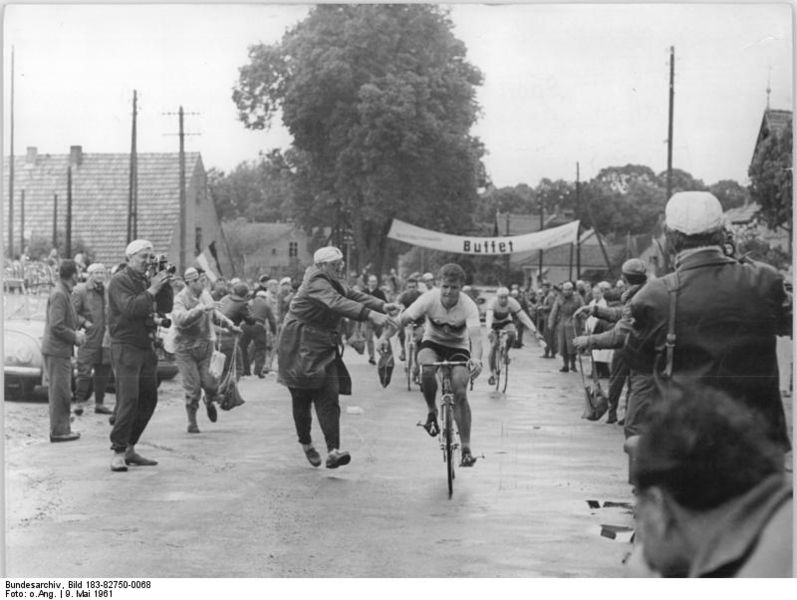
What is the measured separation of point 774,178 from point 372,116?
20.4ft

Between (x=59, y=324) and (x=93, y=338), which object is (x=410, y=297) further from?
(x=59, y=324)

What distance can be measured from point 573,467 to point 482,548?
10.2 feet

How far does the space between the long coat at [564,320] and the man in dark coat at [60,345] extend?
10734 millimetres

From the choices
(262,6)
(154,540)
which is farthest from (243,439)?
(262,6)

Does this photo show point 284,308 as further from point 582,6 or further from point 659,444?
point 659,444

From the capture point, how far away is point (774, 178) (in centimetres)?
747

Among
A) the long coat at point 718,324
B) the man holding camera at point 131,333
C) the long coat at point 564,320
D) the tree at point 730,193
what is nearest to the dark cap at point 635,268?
the tree at point 730,193

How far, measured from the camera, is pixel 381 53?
34.0 ft

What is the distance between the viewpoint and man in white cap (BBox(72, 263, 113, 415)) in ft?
43.6

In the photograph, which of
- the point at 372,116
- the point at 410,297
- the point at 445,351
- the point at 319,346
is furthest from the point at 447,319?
the point at 410,297

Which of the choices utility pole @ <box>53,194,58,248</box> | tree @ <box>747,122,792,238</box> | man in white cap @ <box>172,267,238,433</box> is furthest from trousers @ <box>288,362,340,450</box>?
tree @ <box>747,122,792,238</box>

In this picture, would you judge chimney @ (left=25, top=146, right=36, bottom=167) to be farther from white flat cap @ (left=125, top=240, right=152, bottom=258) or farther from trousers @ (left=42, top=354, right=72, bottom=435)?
trousers @ (left=42, top=354, right=72, bottom=435)

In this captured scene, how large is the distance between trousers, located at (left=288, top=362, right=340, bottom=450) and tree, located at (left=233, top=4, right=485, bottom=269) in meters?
2.49

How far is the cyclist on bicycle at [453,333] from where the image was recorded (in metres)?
9.41
